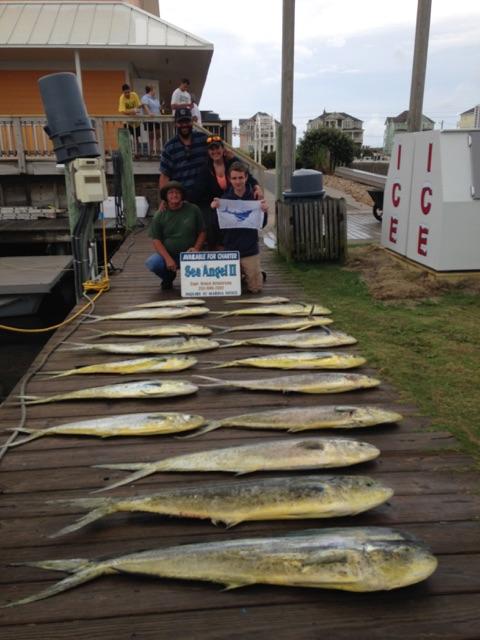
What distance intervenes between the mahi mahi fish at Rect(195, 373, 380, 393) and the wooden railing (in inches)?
407

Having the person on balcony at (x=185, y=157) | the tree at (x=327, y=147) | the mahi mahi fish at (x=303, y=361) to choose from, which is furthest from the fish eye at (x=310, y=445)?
the tree at (x=327, y=147)

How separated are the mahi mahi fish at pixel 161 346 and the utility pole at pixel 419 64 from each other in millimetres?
7933

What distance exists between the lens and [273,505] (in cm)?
225

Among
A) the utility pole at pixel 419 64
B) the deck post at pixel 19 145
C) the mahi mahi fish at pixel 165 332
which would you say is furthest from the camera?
the deck post at pixel 19 145

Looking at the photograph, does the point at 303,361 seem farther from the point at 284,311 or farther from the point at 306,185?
the point at 306,185

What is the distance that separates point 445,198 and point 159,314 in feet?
12.5

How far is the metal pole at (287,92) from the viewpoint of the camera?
9.72 metres

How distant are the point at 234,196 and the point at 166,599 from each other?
16.3 feet

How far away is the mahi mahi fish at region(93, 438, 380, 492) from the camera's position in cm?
260

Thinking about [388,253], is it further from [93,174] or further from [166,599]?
[166,599]

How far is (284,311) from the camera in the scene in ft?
18.4

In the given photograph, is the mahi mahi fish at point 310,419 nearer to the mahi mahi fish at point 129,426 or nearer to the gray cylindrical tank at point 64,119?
the mahi mahi fish at point 129,426

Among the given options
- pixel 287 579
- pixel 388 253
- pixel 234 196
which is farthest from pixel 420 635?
pixel 388 253

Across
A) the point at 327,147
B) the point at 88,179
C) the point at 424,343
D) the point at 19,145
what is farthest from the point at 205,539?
the point at 327,147
